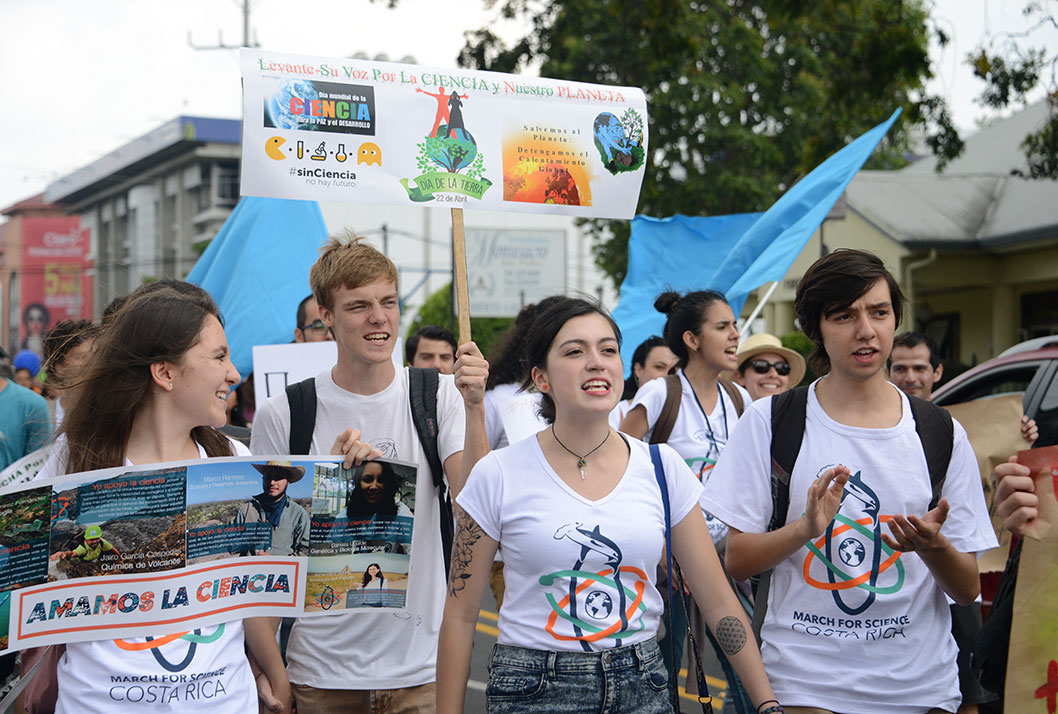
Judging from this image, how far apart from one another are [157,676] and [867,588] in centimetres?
186

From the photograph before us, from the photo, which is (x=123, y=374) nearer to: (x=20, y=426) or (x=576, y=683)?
(x=576, y=683)

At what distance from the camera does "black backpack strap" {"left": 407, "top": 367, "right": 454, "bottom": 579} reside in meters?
3.51

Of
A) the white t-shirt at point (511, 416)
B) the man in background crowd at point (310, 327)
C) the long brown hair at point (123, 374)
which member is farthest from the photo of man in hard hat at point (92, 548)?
the man in background crowd at point (310, 327)

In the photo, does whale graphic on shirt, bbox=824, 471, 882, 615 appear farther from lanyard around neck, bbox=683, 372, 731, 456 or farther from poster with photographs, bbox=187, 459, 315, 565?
lanyard around neck, bbox=683, 372, 731, 456

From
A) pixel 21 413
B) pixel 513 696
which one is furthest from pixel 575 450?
pixel 21 413

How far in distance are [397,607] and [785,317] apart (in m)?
21.7

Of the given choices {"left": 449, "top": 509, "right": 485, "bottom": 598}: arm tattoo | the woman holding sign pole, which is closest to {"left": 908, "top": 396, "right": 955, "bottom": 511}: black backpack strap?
{"left": 449, "top": 509, "right": 485, "bottom": 598}: arm tattoo

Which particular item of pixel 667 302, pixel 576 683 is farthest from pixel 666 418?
pixel 576 683

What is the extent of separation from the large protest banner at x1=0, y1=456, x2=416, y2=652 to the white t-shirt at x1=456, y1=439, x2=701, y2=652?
468 mm

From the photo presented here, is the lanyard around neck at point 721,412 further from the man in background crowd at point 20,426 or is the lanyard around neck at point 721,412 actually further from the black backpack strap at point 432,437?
the man in background crowd at point 20,426

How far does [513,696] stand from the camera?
8.66ft

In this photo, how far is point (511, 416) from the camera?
17.4 ft

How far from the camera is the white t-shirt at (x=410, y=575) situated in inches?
132

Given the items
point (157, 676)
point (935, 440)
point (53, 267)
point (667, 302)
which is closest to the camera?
point (157, 676)
